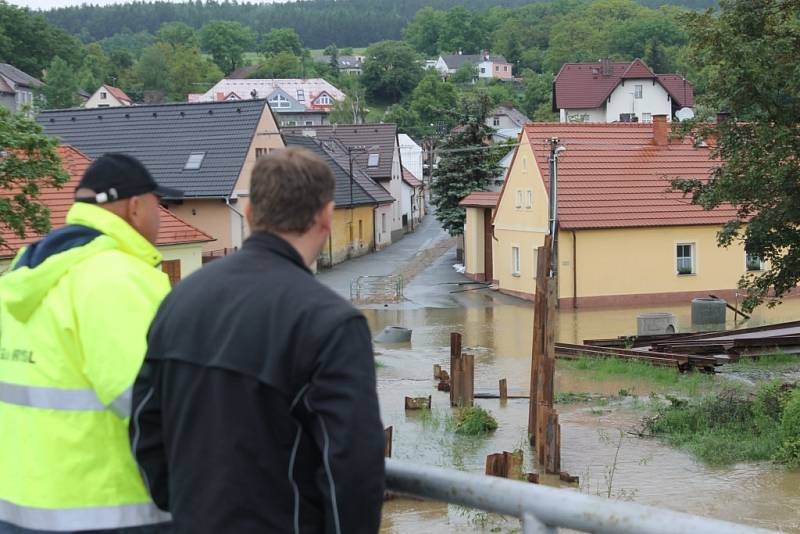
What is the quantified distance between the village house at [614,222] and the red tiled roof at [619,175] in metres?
0.04

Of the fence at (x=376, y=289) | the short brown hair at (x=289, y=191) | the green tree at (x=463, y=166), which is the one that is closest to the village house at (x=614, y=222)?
the fence at (x=376, y=289)

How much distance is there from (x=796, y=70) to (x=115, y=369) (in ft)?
57.7

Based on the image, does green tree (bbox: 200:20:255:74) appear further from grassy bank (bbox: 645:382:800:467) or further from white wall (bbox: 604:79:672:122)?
grassy bank (bbox: 645:382:800:467)

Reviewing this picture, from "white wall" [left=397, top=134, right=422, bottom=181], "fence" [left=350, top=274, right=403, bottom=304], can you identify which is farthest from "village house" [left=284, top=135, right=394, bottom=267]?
"white wall" [left=397, top=134, right=422, bottom=181]

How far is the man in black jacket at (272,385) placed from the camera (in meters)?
2.71

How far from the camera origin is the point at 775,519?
13.5 m

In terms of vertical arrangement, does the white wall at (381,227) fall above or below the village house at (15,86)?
below

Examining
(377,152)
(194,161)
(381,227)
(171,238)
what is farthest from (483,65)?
(171,238)

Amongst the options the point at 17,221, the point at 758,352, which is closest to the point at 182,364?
the point at 17,221

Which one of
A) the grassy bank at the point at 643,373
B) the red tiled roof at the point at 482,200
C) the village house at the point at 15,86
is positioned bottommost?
the grassy bank at the point at 643,373

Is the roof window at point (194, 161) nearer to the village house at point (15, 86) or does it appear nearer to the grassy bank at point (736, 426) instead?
the grassy bank at point (736, 426)

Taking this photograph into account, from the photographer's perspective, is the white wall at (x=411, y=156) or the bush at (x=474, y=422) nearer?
the bush at (x=474, y=422)

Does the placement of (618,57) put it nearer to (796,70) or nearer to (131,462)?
(796,70)

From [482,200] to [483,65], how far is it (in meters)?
143
